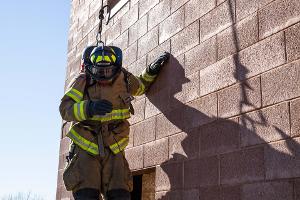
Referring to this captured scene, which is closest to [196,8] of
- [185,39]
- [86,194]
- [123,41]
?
[185,39]

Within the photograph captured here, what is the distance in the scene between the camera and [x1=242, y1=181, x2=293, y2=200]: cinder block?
266 centimetres

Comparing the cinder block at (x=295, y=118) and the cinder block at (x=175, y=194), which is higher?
the cinder block at (x=295, y=118)

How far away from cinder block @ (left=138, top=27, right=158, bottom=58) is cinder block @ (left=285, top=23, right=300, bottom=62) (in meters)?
1.87

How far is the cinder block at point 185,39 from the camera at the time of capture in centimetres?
390

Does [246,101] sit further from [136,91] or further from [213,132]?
[136,91]

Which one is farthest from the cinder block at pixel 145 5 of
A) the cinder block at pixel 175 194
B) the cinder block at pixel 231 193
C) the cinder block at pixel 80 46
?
the cinder block at pixel 231 193

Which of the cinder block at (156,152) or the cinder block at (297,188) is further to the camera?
the cinder block at (156,152)

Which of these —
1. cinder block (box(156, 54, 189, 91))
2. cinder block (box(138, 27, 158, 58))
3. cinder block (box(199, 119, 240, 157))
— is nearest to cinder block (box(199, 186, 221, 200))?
cinder block (box(199, 119, 240, 157))

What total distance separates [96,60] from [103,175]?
3.26ft

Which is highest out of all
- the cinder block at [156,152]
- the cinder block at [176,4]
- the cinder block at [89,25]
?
the cinder block at [89,25]

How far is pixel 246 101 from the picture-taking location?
10.3 feet

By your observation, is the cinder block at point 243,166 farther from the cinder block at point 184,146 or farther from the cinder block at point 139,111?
the cinder block at point 139,111

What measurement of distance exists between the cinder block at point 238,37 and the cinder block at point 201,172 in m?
0.83

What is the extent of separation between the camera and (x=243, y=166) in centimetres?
304
